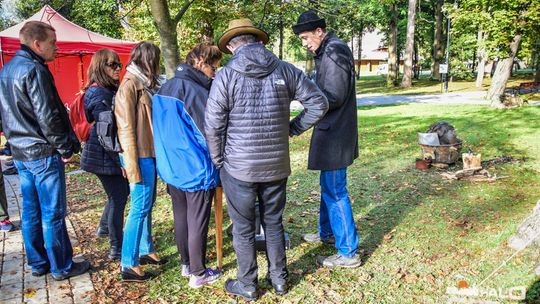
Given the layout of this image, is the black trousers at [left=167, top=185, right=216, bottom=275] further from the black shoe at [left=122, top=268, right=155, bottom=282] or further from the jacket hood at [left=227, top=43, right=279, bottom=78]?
the jacket hood at [left=227, top=43, right=279, bottom=78]

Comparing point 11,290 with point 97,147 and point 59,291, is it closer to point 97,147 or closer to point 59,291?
point 59,291

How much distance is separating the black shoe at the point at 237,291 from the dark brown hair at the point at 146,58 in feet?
5.72

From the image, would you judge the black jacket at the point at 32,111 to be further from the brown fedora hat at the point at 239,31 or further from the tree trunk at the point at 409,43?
the tree trunk at the point at 409,43

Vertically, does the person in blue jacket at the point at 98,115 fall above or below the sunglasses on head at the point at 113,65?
below

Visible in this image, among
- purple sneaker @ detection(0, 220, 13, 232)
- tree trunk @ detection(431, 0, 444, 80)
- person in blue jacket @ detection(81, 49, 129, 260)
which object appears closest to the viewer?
person in blue jacket @ detection(81, 49, 129, 260)

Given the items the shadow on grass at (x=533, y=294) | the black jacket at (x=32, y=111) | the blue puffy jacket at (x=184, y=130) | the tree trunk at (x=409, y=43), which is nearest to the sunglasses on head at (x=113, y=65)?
the black jacket at (x=32, y=111)

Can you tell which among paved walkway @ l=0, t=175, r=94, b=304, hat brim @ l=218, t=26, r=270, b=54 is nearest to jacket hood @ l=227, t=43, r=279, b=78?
hat brim @ l=218, t=26, r=270, b=54

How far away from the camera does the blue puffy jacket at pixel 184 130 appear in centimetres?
318

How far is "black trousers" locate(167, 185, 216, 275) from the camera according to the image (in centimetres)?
336

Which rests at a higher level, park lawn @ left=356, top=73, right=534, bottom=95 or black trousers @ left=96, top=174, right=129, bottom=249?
park lawn @ left=356, top=73, right=534, bottom=95

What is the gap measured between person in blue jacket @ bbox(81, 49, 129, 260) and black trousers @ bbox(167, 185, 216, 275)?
0.57m

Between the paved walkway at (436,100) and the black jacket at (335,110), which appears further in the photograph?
the paved walkway at (436,100)

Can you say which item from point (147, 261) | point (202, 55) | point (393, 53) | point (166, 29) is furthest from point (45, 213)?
point (393, 53)

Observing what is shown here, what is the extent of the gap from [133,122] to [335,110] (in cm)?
169
